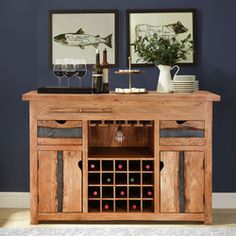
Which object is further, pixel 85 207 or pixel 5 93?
pixel 5 93

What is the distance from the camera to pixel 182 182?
4.68 metres

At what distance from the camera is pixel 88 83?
209 inches

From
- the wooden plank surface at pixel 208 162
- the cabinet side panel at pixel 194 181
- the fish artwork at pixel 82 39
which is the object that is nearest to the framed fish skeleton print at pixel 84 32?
the fish artwork at pixel 82 39

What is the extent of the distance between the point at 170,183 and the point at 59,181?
0.84 metres

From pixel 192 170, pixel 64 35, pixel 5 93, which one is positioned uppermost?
pixel 64 35

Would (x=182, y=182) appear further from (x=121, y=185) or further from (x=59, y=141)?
(x=59, y=141)

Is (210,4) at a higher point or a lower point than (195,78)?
higher

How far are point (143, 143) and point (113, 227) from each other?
84cm

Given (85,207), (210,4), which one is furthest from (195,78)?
(85,207)

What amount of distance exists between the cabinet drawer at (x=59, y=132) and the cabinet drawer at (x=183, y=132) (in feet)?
2.10

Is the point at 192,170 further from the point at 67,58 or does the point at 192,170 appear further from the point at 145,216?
the point at 67,58

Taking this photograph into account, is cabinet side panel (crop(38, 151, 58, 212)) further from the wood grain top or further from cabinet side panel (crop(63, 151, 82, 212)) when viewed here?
the wood grain top

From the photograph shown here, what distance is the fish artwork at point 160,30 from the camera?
519cm

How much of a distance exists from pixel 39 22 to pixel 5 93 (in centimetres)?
67
